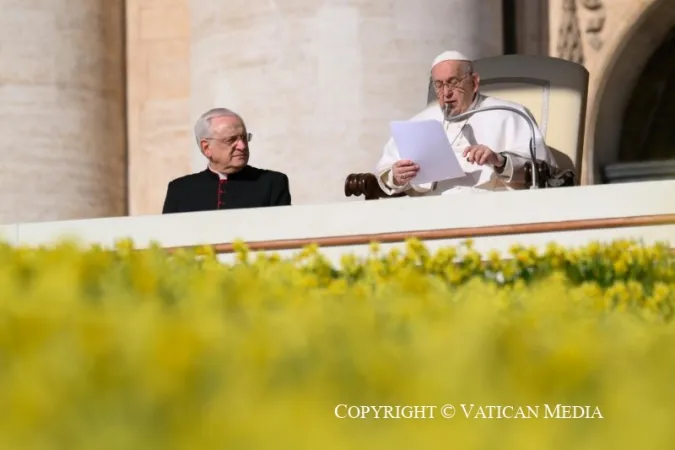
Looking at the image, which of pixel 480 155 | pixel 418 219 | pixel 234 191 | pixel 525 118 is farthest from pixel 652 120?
pixel 418 219

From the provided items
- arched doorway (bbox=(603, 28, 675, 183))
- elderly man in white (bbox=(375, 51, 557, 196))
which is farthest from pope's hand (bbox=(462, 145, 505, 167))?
arched doorway (bbox=(603, 28, 675, 183))

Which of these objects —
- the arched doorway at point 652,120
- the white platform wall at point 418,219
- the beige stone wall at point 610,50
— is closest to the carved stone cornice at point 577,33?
the beige stone wall at point 610,50

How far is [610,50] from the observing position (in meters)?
8.62

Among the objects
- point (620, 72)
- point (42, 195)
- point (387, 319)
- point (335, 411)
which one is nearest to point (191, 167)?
point (42, 195)

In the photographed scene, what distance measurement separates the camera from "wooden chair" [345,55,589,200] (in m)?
6.73

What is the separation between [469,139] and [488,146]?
366 mm

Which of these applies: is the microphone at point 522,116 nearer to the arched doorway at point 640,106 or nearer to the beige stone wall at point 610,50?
the beige stone wall at point 610,50

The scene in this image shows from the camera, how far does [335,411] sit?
3.08 ft

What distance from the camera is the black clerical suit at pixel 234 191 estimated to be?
19.3 feet

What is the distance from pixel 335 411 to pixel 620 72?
8.09m

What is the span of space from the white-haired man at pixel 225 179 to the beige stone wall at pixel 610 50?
128 inches

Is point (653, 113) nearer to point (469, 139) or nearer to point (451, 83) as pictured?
point (469, 139)

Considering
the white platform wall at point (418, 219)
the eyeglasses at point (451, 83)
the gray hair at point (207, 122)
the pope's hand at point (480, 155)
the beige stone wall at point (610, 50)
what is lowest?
the white platform wall at point (418, 219)

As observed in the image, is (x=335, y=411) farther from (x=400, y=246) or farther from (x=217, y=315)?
(x=400, y=246)
